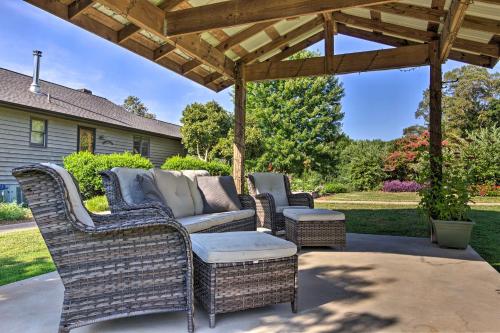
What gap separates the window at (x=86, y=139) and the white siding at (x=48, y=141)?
0.13 m

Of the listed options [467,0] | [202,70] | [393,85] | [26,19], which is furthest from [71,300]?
[393,85]

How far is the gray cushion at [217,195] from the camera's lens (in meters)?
4.30

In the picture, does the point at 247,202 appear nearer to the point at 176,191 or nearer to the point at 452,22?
the point at 176,191

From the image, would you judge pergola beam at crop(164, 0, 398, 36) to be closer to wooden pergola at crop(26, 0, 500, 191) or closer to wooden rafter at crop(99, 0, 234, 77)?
wooden pergola at crop(26, 0, 500, 191)

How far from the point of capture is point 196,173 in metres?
4.52

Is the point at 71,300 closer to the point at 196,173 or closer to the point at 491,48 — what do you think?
the point at 196,173

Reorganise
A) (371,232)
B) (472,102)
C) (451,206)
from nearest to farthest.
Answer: (451,206) → (371,232) → (472,102)

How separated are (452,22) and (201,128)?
35.1ft

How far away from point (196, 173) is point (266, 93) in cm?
1463

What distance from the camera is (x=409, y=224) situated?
666 centimetres

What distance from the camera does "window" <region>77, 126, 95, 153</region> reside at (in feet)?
35.7

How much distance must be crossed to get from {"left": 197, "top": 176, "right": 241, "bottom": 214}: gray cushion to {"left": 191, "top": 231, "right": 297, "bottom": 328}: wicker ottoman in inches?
70.7

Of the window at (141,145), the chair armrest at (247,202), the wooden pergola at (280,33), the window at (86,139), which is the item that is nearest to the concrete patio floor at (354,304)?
the chair armrest at (247,202)

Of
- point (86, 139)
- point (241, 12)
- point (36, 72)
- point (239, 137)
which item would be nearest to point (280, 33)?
point (239, 137)
